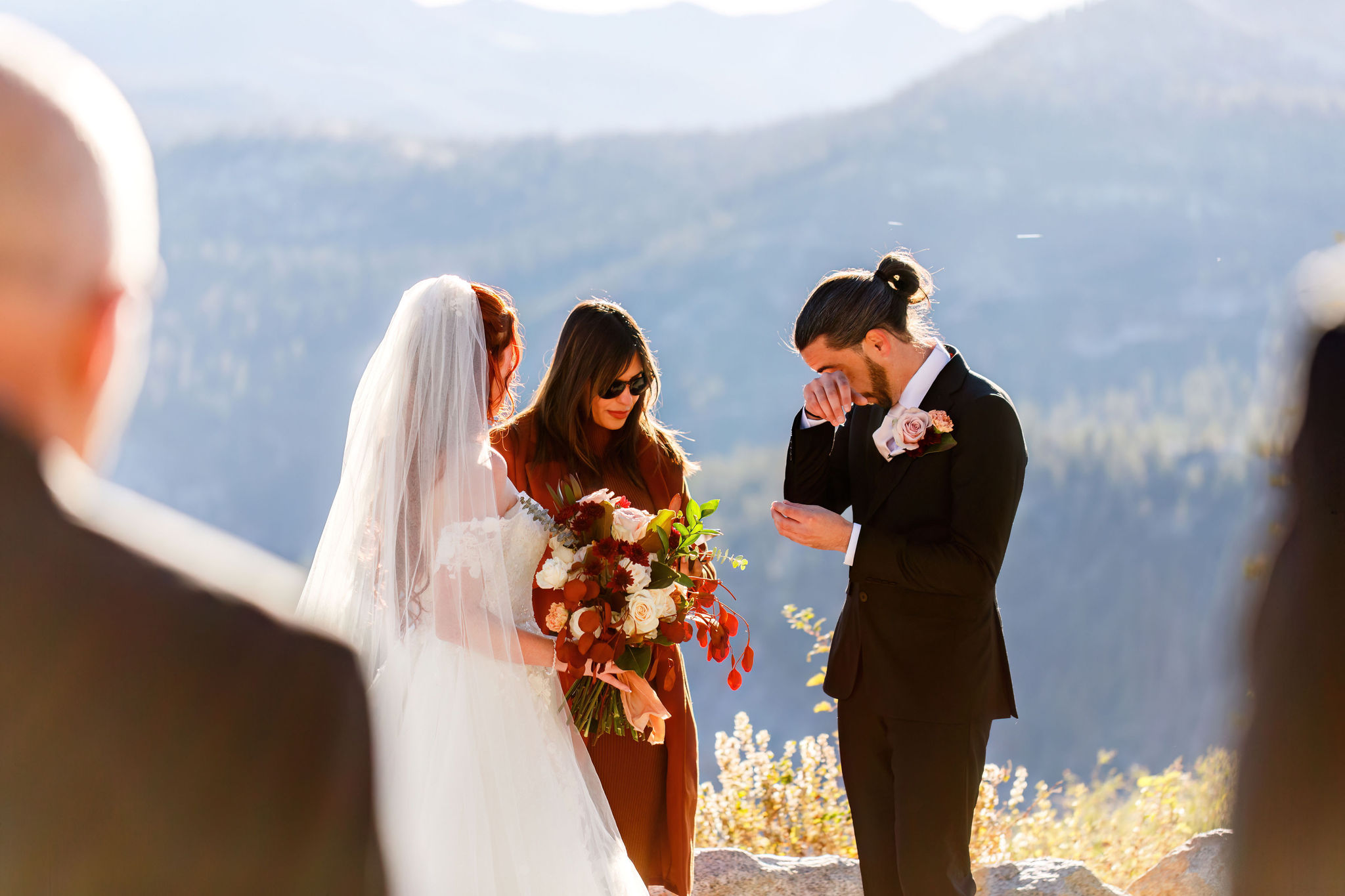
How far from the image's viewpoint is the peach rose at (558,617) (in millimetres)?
2848

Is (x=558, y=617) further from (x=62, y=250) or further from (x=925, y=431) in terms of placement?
(x=62, y=250)

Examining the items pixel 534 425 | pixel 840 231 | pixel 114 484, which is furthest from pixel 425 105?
pixel 114 484

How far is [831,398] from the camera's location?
3494 millimetres

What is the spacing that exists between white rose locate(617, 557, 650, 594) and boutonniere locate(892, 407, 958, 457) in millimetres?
923

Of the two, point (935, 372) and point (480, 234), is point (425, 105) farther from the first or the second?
point (935, 372)

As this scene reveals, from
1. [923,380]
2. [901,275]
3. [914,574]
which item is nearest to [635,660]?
[914,574]

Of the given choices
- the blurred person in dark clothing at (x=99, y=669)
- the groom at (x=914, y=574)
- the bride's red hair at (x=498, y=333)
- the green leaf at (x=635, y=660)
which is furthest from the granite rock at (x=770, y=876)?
the blurred person in dark clothing at (x=99, y=669)

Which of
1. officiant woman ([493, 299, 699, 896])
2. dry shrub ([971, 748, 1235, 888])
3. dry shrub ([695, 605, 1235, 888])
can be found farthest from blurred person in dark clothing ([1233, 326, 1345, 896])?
dry shrub ([971, 748, 1235, 888])

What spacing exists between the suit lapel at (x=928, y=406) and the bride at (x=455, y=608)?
113cm

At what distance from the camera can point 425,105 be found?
69.6 feet

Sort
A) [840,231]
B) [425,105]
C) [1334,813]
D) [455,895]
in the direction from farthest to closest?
[425,105]
[840,231]
[455,895]
[1334,813]

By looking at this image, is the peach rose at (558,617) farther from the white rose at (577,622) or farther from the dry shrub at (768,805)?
the dry shrub at (768,805)

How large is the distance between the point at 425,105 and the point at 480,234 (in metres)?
3.91

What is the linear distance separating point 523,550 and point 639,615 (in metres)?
0.43
